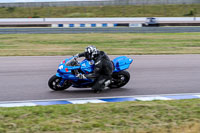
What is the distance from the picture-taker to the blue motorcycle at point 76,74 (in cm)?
858

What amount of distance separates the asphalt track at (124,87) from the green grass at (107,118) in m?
1.70

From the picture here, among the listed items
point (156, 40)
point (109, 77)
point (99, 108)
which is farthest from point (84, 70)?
point (156, 40)

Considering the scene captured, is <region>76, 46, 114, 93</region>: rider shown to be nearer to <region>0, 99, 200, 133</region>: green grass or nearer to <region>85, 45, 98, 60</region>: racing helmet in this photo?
<region>85, 45, 98, 60</region>: racing helmet

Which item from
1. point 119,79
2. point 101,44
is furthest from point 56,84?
point 101,44

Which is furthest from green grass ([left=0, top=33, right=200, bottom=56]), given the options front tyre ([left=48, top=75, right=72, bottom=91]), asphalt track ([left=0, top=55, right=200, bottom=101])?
front tyre ([left=48, top=75, right=72, bottom=91])

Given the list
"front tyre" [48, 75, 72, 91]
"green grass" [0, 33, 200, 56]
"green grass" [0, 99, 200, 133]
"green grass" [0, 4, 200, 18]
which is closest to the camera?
"green grass" [0, 99, 200, 133]

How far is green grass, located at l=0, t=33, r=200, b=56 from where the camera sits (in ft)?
57.0

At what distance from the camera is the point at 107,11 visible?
56.1m

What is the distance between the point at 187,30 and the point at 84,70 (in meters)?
19.6

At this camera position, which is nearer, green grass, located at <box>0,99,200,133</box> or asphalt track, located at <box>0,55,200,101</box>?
green grass, located at <box>0,99,200,133</box>

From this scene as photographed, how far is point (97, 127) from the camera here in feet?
18.1

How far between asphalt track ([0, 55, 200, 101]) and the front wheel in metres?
0.16

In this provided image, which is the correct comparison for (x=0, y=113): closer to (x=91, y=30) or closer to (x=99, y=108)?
(x=99, y=108)

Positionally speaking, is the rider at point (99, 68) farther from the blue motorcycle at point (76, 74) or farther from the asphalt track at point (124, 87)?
the asphalt track at point (124, 87)
